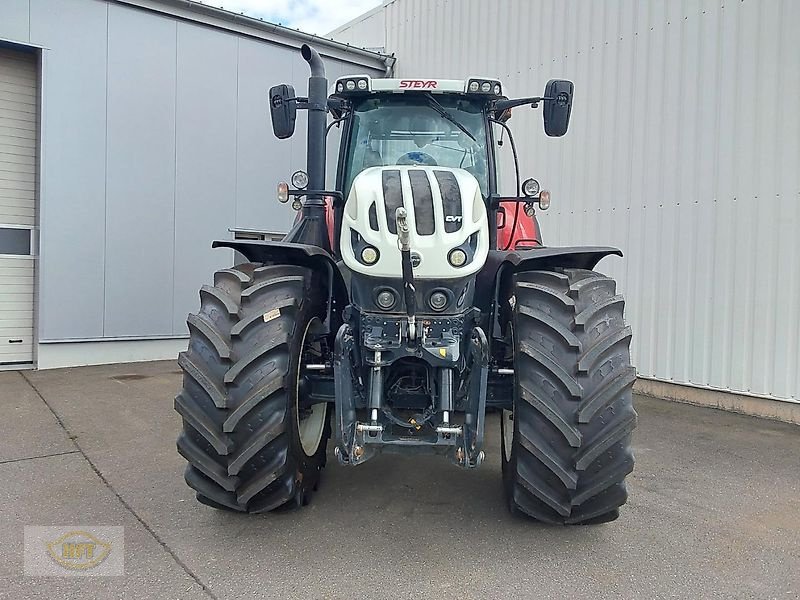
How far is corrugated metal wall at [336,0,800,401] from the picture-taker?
6.17m

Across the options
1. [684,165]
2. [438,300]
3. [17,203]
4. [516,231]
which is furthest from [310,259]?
[17,203]

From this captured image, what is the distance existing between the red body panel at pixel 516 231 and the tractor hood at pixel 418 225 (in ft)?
3.98

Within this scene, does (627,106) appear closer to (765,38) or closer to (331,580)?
(765,38)

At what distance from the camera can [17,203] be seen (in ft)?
28.2

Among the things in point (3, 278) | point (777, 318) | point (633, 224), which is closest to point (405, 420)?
point (777, 318)

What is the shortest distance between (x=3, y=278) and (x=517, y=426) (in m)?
7.90

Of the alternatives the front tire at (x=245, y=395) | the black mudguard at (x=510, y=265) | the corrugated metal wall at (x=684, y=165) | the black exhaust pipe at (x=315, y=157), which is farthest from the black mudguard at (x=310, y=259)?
the corrugated metal wall at (x=684, y=165)

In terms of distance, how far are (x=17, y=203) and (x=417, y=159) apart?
6.91 meters

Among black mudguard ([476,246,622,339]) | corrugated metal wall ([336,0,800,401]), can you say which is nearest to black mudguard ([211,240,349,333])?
black mudguard ([476,246,622,339])

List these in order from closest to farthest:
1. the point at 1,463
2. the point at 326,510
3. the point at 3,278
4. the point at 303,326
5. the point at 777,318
→ the point at 303,326
the point at 326,510
the point at 1,463
the point at 777,318
the point at 3,278

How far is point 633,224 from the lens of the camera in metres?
7.43

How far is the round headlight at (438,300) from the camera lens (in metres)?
3.12

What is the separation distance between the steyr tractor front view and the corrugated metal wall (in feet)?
12.2

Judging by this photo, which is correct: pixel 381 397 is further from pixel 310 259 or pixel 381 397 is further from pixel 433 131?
pixel 433 131
